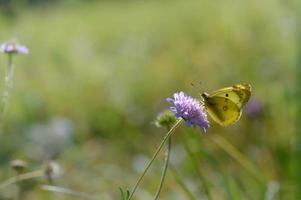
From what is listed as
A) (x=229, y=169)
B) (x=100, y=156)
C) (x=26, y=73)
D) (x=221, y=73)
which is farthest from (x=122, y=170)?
(x=26, y=73)

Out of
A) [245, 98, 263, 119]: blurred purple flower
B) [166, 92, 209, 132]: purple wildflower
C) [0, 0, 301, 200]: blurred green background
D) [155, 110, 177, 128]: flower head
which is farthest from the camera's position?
[245, 98, 263, 119]: blurred purple flower

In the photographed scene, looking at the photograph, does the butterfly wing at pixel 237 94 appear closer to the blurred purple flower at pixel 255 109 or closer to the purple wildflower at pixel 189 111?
the purple wildflower at pixel 189 111

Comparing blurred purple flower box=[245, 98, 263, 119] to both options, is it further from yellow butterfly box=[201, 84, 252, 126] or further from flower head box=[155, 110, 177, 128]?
yellow butterfly box=[201, 84, 252, 126]

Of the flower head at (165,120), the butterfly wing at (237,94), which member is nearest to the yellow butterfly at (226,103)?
the butterfly wing at (237,94)

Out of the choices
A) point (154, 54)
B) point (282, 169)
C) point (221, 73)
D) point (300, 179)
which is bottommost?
point (300, 179)

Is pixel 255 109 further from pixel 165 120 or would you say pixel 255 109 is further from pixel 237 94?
Result: pixel 237 94

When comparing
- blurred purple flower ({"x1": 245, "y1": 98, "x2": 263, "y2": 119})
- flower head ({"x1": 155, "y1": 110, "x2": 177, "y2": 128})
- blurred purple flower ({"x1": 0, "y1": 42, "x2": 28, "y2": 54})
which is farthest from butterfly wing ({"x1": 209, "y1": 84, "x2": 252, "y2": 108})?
blurred purple flower ({"x1": 245, "y1": 98, "x2": 263, "y2": 119})

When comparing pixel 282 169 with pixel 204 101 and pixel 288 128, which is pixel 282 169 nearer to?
pixel 288 128
